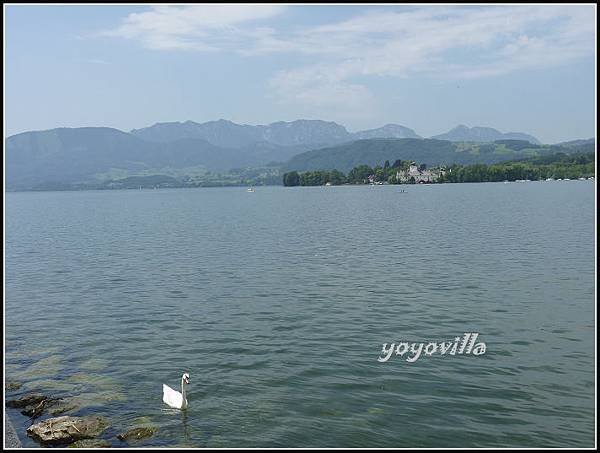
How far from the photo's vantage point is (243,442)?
74.0ft

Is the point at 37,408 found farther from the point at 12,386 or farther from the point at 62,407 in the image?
the point at 12,386

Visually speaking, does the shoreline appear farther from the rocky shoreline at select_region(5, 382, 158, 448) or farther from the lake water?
the lake water

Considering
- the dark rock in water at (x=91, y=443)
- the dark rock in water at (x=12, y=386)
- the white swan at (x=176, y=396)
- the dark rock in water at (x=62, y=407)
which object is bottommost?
the dark rock in water at (x=91, y=443)

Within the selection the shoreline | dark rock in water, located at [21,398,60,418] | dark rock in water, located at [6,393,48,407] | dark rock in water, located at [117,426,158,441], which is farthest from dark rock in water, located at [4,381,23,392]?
dark rock in water, located at [117,426,158,441]

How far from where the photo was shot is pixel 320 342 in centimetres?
3366

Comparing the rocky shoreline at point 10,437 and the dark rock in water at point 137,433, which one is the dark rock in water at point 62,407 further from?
the dark rock in water at point 137,433

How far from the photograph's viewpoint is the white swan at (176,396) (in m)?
25.0

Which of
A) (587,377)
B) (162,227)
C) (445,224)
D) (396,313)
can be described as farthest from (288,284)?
(162,227)

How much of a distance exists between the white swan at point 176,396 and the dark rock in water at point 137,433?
6.20 ft

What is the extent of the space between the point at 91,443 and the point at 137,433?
1.82m

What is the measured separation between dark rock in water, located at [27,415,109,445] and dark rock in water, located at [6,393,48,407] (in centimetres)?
328

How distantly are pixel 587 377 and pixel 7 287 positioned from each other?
52.3 m

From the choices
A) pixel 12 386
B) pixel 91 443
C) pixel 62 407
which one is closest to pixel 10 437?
pixel 62 407

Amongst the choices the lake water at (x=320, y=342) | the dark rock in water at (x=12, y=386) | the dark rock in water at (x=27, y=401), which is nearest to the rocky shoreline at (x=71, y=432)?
the lake water at (x=320, y=342)
